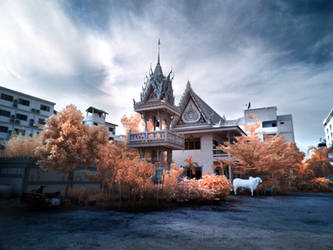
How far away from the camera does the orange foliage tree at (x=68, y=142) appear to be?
1002cm

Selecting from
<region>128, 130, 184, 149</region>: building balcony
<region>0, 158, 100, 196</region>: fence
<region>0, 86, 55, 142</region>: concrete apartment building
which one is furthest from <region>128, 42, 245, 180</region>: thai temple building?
<region>0, 86, 55, 142</region>: concrete apartment building

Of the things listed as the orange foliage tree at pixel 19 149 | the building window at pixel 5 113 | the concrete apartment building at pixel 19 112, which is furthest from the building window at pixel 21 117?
the orange foliage tree at pixel 19 149

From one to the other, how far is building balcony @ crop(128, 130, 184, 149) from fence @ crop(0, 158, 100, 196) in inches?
206

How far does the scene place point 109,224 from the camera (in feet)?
20.4

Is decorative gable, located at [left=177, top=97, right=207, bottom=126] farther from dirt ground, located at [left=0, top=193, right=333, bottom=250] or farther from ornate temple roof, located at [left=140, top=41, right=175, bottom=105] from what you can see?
dirt ground, located at [left=0, top=193, right=333, bottom=250]

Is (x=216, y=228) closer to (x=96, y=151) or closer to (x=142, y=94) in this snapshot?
(x=96, y=151)

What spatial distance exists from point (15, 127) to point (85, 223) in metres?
43.3

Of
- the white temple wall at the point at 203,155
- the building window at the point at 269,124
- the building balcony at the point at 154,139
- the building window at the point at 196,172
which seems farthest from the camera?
the building window at the point at 269,124

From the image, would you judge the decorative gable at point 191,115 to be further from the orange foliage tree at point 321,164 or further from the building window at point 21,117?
the building window at point 21,117

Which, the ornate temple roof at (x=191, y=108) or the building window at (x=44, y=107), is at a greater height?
the building window at (x=44, y=107)

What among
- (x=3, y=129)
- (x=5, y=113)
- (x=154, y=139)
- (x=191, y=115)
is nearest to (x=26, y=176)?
(x=154, y=139)

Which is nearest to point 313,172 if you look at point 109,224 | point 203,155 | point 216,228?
point 203,155

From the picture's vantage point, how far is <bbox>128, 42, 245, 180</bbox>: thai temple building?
16.5 m

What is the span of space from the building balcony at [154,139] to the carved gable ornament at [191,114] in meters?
7.97
